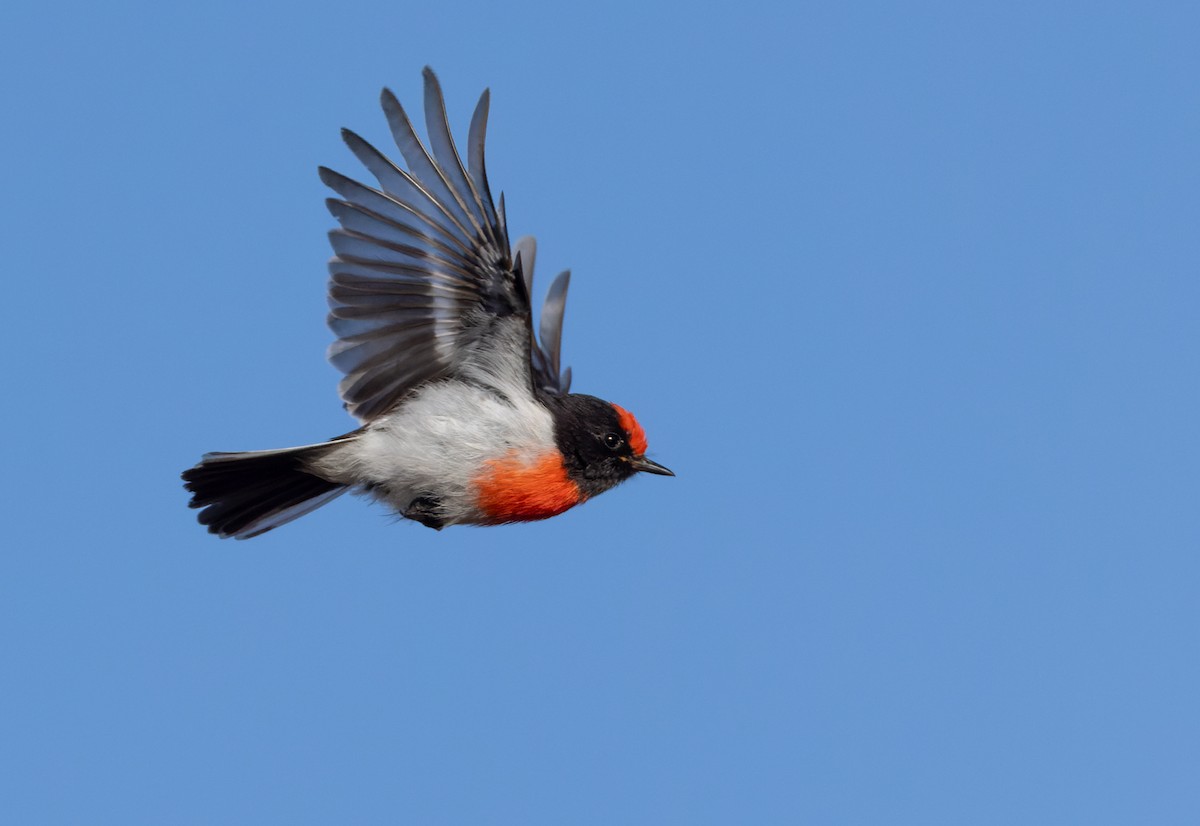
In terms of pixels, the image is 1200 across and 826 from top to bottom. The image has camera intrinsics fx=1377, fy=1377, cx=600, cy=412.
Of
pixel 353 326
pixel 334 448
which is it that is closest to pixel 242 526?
pixel 334 448

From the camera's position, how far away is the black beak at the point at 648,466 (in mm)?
7223

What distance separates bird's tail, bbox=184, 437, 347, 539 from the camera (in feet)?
23.1

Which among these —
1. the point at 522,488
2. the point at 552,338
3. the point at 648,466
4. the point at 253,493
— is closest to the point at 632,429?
the point at 648,466

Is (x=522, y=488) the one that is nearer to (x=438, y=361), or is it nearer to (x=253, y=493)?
(x=438, y=361)

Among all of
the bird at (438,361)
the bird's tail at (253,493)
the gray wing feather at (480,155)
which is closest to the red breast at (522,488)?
the bird at (438,361)

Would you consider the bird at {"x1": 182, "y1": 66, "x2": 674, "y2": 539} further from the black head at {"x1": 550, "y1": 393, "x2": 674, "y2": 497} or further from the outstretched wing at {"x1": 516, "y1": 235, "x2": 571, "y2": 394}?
the outstretched wing at {"x1": 516, "y1": 235, "x2": 571, "y2": 394}

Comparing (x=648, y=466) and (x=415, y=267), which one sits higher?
(x=415, y=267)

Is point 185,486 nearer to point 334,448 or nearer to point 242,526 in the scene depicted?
point 242,526

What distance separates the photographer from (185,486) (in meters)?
Result: 7.08

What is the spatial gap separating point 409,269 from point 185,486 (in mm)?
1724

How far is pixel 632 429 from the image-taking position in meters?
7.14

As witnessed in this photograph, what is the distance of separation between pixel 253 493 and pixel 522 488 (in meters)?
1.55

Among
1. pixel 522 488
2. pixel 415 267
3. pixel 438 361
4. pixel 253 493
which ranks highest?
pixel 415 267

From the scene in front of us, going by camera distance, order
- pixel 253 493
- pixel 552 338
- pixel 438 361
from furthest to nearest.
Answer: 1. pixel 552 338
2. pixel 253 493
3. pixel 438 361
